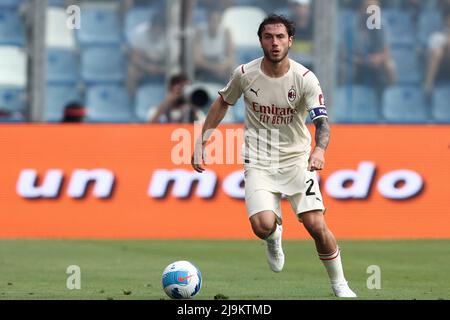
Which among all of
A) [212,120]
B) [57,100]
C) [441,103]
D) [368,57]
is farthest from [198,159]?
[441,103]

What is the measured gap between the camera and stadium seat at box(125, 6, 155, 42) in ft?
73.9

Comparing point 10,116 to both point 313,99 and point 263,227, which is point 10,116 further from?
point 313,99

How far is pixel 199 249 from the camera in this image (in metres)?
17.4

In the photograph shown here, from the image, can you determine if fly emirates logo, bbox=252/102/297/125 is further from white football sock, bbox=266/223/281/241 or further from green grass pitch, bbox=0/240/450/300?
green grass pitch, bbox=0/240/450/300

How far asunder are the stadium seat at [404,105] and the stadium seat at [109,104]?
4078 millimetres

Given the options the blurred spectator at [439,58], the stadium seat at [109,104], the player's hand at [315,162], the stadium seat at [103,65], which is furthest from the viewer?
the blurred spectator at [439,58]

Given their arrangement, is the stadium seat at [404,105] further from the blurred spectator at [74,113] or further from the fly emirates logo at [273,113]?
the fly emirates logo at [273,113]

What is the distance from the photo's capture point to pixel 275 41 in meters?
11.5

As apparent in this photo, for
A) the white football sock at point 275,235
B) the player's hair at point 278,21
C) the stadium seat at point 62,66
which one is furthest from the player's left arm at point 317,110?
the stadium seat at point 62,66

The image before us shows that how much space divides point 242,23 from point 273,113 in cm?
1094

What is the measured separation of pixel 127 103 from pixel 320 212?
11.0 metres

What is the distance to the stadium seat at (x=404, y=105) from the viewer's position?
73.5 ft

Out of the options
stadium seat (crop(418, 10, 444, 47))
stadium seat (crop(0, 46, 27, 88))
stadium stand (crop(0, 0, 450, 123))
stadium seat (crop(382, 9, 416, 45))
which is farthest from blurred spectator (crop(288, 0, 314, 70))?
stadium seat (crop(0, 46, 27, 88))
